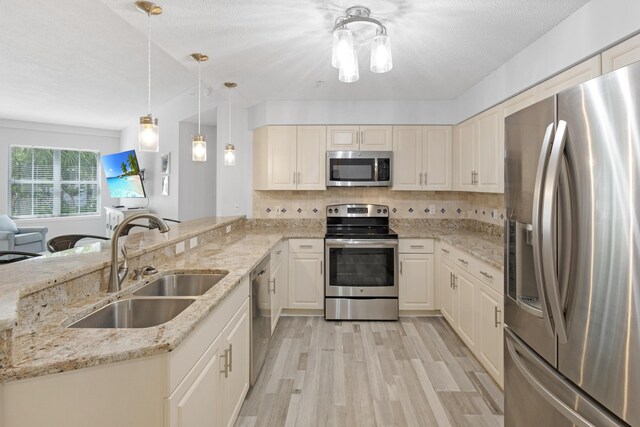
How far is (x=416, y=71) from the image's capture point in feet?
10.3

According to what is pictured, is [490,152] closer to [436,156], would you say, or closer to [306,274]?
[436,156]

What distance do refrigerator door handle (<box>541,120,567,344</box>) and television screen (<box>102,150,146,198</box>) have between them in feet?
21.7

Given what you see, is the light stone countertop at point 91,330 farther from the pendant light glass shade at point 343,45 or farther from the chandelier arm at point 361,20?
the chandelier arm at point 361,20

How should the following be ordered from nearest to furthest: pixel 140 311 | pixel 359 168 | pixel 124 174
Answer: pixel 140 311 → pixel 359 168 → pixel 124 174

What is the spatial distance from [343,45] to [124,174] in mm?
6251

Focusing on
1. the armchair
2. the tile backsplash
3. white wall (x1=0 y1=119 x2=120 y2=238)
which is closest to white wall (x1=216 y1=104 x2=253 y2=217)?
the tile backsplash

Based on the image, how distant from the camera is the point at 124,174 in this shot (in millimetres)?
6863

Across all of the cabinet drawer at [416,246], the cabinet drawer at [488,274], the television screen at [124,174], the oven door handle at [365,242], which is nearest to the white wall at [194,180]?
the television screen at [124,174]

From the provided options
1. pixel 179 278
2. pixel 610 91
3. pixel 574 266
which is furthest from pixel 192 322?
pixel 610 91

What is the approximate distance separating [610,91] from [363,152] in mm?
3064

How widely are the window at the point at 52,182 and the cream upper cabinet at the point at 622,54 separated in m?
8.82

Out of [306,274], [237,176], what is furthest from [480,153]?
[237,176]

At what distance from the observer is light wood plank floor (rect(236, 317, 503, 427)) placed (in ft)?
7.07

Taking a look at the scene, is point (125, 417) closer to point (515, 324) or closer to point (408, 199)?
point (515, 324)
